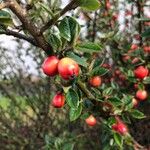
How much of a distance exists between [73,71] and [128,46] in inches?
93.4

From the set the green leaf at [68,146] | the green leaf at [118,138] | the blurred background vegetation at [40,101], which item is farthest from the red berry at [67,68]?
the blurred background vegetation at [40,101]

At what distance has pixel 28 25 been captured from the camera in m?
1.91

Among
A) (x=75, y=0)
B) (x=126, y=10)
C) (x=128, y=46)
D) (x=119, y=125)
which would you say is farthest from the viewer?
(x=126, y=10)

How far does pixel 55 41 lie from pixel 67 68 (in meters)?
0.20

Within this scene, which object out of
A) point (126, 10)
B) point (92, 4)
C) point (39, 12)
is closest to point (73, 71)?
point (92, 4)

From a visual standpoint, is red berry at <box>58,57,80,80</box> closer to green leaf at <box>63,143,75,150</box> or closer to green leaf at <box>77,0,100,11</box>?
green leaf at <box>77,0,100,11</box>

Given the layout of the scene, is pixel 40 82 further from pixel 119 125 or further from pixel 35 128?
pixel 119 125

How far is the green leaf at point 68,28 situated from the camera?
196 cm

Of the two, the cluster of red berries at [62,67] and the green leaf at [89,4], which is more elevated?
the green leaf at [89,4]

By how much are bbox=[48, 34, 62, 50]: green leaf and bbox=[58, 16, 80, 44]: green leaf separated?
40mm

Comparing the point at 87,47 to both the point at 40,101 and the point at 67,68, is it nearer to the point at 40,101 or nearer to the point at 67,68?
the point at 67,68

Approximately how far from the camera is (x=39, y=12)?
2.60 m

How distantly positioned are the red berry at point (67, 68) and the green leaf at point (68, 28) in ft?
0.36

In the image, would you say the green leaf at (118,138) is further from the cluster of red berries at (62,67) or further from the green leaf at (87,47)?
the cluster of red berries at (62,67)
